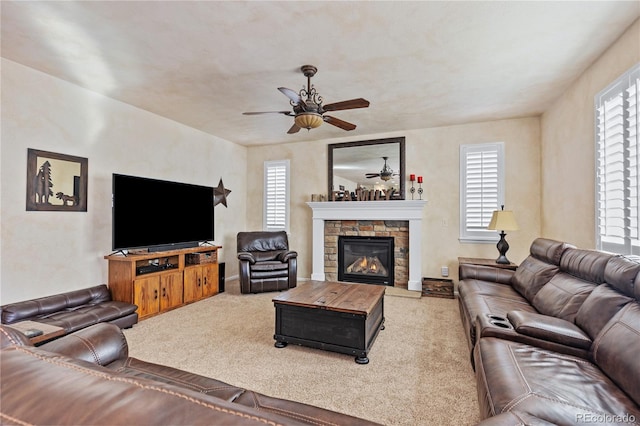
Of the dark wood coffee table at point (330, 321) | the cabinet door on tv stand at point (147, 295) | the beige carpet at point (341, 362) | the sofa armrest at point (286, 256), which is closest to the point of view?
the beige carpet at point (341, 362)

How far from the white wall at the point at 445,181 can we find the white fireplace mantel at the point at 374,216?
0.60ft

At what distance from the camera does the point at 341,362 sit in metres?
2.64

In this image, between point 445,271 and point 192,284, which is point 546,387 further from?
point 192,284

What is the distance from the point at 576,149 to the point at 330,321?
3253mm

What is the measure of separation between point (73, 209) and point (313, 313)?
3028 mm

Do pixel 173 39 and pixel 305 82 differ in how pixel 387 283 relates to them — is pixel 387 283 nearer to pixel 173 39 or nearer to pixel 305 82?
pixel 305 82

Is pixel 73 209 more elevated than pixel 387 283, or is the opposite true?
pixel 73 209

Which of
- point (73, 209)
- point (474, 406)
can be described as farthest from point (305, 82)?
point (474, 406)

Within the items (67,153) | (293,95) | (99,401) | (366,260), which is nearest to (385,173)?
(366,260)

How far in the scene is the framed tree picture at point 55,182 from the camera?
320 centimetres

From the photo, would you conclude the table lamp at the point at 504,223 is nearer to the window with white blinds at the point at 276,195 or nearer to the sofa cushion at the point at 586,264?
the sofa cushion at the point at 586,264

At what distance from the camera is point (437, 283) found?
4805mm

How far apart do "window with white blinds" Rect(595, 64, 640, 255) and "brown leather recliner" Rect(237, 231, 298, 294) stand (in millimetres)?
3829

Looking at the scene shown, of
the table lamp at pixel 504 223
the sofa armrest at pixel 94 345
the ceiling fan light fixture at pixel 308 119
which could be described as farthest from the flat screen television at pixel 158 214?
the table lamp at pixel 504 223
